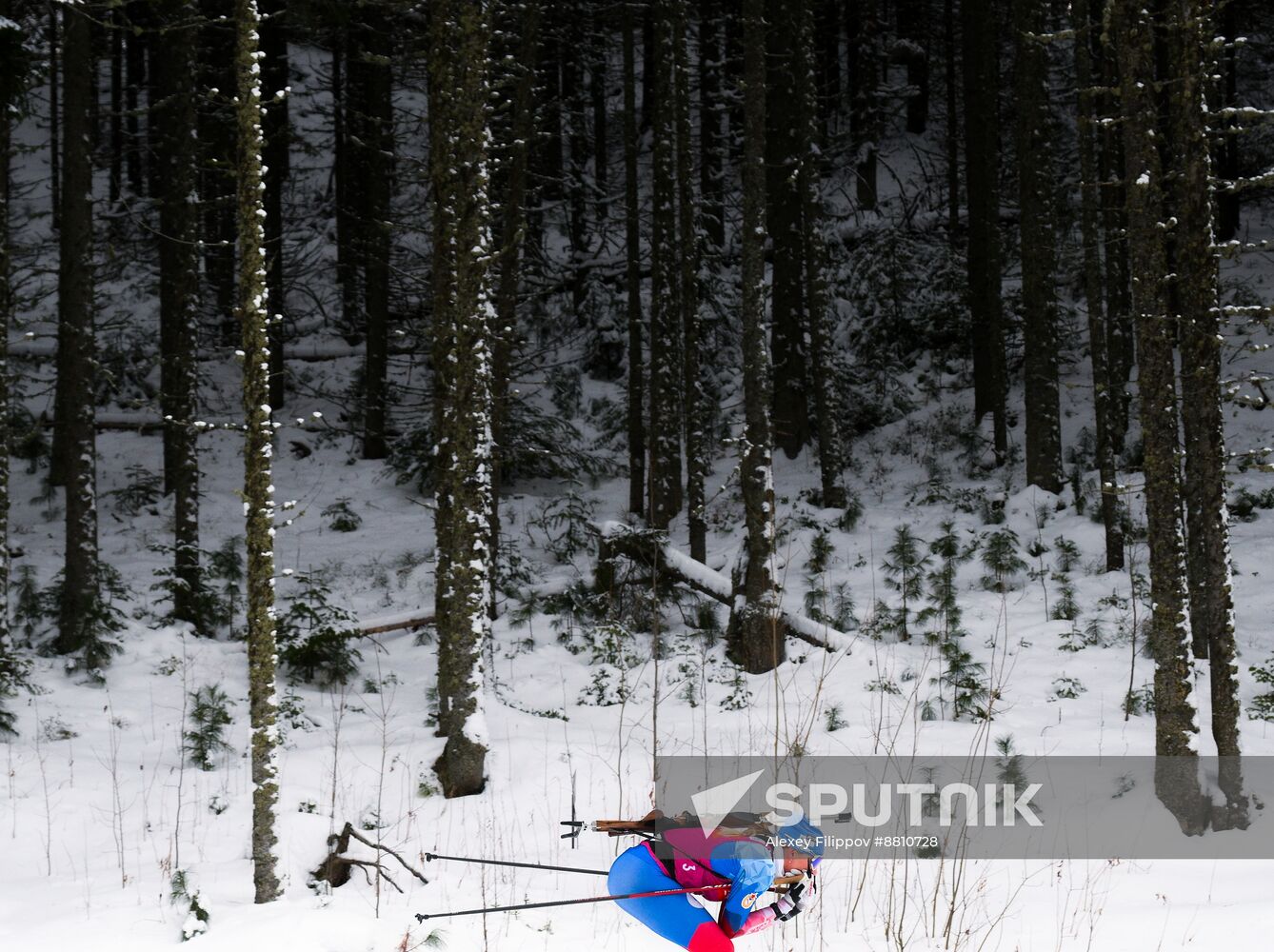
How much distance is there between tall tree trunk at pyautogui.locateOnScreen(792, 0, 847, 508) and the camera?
16963 mm

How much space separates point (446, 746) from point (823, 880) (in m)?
3.54

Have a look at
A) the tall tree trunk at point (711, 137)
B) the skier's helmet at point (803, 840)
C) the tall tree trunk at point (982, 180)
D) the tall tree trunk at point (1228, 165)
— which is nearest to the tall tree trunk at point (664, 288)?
the tall tree trunk at point (982, 180)

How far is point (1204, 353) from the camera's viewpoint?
7449mm

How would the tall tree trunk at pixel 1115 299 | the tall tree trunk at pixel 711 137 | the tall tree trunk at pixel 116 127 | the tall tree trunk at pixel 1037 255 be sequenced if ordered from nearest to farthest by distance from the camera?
the tall tree trunk at pixel 1115 299, the tall tree trunk at pixel 1037 255, the tall tree trunk at pixel 711 137, the tall tree trunk at pixel 116 127

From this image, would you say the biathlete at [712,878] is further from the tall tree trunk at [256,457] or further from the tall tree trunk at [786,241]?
the tall tree trunk at [786,241]

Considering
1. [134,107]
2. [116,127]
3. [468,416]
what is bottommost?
[468,416]

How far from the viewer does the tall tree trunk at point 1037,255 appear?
1603cm

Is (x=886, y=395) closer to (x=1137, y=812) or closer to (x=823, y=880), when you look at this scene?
(x=1137, y=812)

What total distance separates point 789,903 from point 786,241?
17.3 m

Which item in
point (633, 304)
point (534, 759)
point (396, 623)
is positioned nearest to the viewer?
point (534, 759)

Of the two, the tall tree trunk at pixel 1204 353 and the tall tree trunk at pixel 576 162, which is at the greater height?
the tall tree trunk at pixel 576 162

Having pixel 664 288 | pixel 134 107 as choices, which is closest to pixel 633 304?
pixel 664 288

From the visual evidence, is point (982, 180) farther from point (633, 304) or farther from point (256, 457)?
point (256, 457)

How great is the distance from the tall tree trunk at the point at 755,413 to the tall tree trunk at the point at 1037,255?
5.76m
